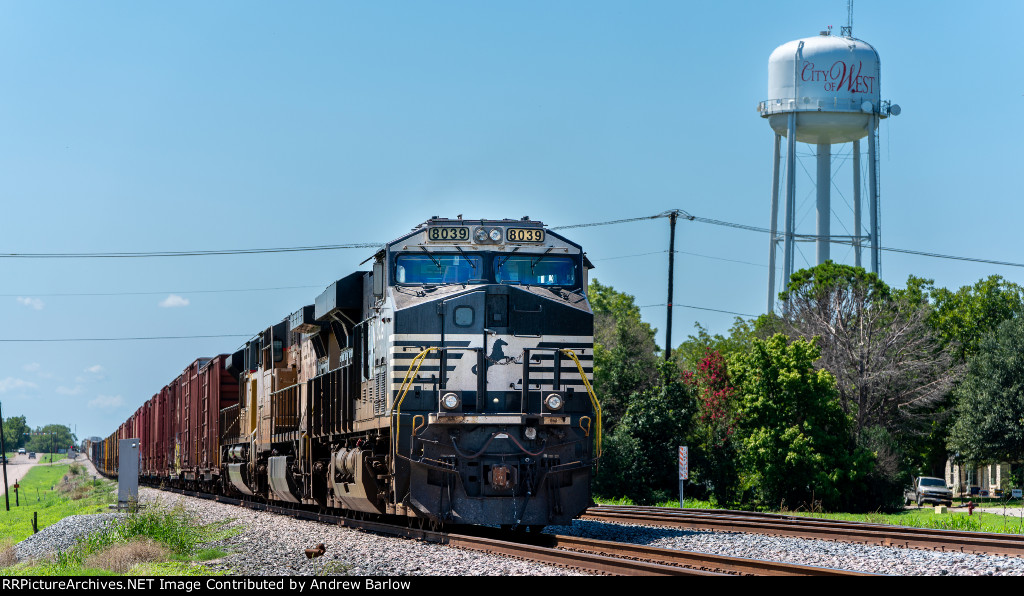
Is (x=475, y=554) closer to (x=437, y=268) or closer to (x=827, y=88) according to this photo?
(x=437, y=268)

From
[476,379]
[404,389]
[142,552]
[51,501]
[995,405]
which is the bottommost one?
[51,501]

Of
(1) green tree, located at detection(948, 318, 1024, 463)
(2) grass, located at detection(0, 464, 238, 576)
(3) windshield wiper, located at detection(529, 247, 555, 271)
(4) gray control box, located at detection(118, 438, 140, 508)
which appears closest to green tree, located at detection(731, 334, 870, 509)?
(1) green tree, located at detection(948, 318, 1024, 463)

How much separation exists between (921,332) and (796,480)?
16.3 metres

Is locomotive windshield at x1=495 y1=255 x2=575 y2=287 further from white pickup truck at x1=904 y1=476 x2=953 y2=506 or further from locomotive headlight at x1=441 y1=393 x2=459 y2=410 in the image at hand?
white pickup truck at x1=904 y1=476 x2=953 y2=506

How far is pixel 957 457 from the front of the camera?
51.2 meters

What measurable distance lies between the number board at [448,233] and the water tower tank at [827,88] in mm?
46746

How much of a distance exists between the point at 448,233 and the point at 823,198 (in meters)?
49.4

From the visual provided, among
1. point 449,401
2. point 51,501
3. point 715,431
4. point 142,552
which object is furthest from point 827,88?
point 142,552

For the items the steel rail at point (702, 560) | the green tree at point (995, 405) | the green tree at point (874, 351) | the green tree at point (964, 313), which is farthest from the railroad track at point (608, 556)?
the green tree at point (964, 313)

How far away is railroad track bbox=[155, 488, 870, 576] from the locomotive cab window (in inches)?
143

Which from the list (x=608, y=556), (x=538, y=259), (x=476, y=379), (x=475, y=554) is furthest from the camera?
(x=538, y=259)

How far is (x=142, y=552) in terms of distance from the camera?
14.8 metres

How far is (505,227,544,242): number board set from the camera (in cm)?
1705
